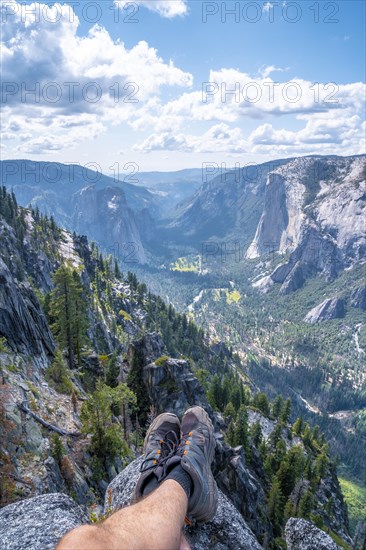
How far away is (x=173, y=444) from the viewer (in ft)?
33.0

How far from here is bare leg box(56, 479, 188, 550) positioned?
5.05m

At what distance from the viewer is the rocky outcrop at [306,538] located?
11.4 metres

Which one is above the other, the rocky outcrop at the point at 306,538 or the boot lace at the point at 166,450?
the boot lace at the point at 166,450

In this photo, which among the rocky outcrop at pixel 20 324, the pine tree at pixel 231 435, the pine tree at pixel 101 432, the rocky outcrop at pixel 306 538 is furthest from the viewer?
the pine tree at pixel 231 435

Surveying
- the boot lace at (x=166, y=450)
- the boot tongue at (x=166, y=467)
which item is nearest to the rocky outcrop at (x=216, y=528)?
the boot lace at (x=166, y=450)

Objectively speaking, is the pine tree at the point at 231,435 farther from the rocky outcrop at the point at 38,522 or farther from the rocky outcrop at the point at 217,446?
the rocky outcrop at the point at 38,522

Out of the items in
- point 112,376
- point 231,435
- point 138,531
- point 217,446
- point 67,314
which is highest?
point 138,531

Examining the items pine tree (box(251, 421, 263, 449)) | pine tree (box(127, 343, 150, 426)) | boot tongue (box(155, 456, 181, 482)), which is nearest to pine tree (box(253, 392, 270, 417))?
pine tree (box(251, 421, 263, 449))

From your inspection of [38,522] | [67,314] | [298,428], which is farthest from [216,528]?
[298,428]

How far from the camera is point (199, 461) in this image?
8711mm

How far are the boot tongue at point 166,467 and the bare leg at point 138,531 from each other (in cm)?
128

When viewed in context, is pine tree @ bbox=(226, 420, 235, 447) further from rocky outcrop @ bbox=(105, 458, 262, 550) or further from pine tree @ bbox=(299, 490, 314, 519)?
rocky outcrop @ bbox=(105, 458, 262, 550)

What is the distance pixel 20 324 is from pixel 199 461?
2934 cm

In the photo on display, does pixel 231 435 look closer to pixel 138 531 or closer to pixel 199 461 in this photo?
pixel 199 461
